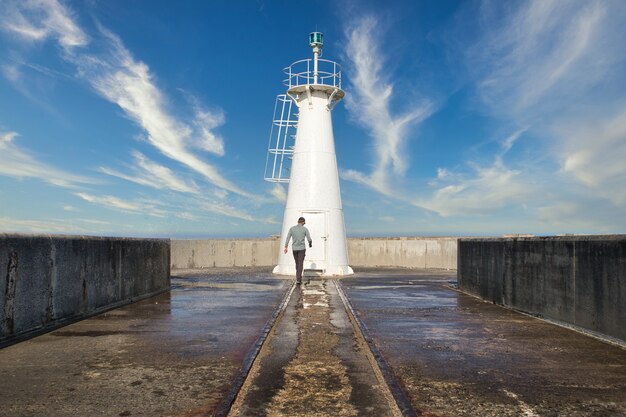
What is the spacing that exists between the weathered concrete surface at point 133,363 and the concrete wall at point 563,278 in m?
4.05

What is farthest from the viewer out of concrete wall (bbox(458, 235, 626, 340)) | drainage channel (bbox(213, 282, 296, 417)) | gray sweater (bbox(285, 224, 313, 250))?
gray sweater (bbox(285, 224, 313, 250))

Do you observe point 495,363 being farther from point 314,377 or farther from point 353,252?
point 353,252

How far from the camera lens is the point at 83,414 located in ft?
11.1

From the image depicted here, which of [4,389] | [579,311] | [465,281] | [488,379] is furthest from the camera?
[465,281]

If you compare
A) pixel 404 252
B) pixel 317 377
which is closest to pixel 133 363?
pixel 317 377

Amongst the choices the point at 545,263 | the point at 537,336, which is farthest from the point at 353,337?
the point at 545,263

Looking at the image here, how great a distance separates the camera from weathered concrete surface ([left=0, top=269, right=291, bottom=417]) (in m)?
3.58

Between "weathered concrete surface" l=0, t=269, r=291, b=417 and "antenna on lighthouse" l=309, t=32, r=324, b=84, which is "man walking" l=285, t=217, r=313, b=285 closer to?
"weathered concrete surface" l=0, t=269, r=291, b=417

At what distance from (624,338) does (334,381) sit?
3.48 meters

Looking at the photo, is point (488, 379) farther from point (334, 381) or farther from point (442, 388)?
point (334, 381)

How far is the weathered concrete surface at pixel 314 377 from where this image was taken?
3.48m

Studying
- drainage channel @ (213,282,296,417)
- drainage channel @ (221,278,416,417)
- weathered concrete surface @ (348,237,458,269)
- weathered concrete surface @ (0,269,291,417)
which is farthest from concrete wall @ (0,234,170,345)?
weathered concrete surface @ (348,237,458,269)

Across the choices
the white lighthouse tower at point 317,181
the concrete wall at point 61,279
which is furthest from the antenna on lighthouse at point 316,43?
the concrete wall at point 61,279

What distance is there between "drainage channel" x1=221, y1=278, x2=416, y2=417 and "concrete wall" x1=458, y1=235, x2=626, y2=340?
281 centimetres
